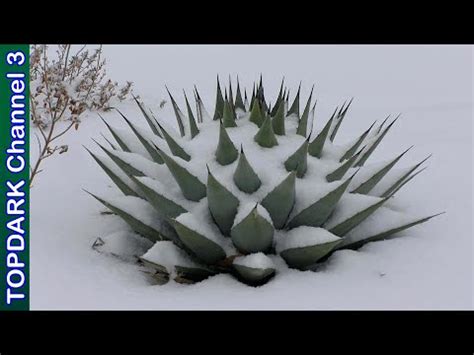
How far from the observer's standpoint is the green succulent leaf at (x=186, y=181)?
248 cm

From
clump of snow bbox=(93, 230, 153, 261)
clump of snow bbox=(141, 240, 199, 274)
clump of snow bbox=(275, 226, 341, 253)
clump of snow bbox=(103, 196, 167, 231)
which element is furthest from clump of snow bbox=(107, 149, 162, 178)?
clump of snow bbox=(275, 226, 341, 253)

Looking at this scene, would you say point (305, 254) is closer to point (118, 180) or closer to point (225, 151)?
point (225, 151)

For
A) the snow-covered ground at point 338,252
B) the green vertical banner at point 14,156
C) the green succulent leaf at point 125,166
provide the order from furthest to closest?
1. the green succulent leaf at point 125,166
2. the green vertical banner at point 14,156
3. the snow-covered ground at point 338,252

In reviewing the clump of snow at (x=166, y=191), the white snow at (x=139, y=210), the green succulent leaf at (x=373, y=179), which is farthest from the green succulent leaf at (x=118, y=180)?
the green succulent leaf at (x=373, y=179)

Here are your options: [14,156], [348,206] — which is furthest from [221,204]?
[14,156]

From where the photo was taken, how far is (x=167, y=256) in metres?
2.42

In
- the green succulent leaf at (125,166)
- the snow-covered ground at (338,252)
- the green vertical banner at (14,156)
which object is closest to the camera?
the snow-covered ground at (338,252)

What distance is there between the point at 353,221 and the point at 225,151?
60 cm

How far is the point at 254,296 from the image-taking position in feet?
7.35

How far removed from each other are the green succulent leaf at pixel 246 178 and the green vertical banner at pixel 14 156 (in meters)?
0.92

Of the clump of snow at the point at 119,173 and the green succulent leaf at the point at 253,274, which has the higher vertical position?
the clump of snow at the point at 119,173

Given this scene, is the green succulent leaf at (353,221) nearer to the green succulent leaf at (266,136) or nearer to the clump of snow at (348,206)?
the clump of snow at (348,206)

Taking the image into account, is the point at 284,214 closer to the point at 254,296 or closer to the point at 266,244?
the point at 266,244

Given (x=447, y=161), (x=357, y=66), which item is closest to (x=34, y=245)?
(x=447, y=161)
